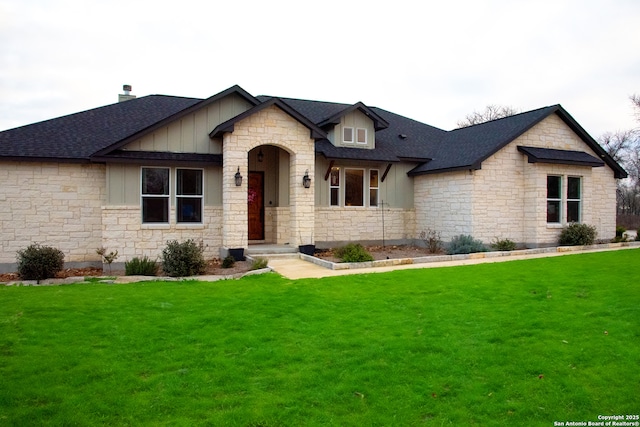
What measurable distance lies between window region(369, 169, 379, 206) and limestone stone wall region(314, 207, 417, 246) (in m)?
0.38

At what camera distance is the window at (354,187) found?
17.1 metres

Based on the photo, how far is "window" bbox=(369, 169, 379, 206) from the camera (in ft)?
57.4

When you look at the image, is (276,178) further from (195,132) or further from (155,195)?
(155,195)

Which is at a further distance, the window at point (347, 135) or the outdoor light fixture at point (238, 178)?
the window at point (347, 135)

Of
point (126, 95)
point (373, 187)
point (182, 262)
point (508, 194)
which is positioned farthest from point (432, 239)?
point (126, 95)

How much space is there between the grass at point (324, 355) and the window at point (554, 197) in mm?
8459

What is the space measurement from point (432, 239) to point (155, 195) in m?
9.56

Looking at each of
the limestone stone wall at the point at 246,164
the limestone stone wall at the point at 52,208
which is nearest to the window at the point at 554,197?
the limestone stone wall at the point at 246,164

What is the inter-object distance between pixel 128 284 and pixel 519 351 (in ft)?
26.7

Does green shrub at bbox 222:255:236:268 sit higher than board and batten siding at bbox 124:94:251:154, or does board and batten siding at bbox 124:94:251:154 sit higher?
board and batten siding at bbox 124:94:251:154

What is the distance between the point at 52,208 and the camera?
13445 mm

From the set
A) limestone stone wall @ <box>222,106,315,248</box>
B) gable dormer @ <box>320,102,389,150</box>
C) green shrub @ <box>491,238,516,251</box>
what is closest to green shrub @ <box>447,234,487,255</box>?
green shrub @ <box>491,238,516,251</box>

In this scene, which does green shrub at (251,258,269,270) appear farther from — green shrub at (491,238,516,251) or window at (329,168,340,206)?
green shrub at (491,238,516,251)

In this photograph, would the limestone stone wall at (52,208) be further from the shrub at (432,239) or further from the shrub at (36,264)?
the shrub at (432,239)
